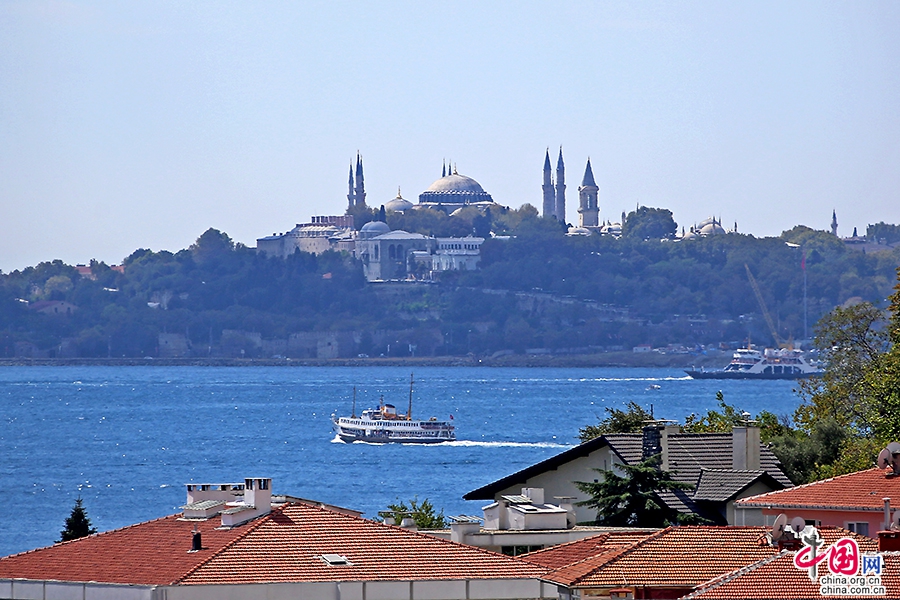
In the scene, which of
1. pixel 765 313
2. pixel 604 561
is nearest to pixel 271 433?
pixel 604 561

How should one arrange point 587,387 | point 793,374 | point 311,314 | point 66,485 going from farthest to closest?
point 311,314 → point 793,374 → point 587,387 → point 66,485

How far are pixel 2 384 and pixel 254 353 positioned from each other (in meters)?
40.9

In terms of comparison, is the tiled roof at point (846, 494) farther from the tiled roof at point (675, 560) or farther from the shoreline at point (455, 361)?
the shoreline at point (455, 361)

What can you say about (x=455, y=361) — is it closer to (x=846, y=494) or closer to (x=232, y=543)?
(x=846, y=494)

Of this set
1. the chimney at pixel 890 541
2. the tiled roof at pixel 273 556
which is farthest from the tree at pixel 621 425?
the chimney at pixel 890 541

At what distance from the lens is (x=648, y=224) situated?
194375 millimetres

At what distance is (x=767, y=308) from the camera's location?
17538 centimetres

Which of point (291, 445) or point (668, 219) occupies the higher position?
point (668, 219)

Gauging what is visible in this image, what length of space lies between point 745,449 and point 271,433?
6194 centimetres

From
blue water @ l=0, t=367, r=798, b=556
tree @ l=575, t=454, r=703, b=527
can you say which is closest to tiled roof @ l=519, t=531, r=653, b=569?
tree @ l=575, t=454, r=703, b=527

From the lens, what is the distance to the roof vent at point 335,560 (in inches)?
355

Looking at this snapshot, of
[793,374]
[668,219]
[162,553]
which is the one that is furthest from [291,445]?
[668,219]

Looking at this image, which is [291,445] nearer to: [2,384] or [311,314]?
[2,384]

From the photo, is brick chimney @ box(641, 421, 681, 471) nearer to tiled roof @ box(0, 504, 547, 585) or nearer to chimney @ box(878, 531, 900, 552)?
tiled roof @ box(0, 504, 547, 585)
